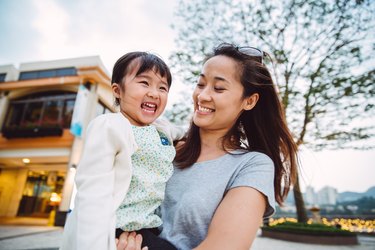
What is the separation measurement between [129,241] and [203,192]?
1.35 feet

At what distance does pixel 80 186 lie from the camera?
107cm

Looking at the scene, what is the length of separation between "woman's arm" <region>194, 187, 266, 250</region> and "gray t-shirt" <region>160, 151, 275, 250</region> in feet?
0.15

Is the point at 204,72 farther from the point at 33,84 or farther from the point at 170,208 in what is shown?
the point at 33,84

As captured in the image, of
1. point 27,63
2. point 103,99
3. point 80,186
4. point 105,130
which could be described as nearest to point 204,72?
Answer: point 105,130

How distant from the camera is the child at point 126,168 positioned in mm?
1025

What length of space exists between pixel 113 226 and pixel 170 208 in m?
0.35

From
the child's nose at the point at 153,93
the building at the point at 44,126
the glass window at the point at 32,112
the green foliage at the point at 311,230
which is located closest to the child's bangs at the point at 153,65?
the child's nose at the point at 153,93

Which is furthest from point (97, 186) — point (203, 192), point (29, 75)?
point (29, 75)

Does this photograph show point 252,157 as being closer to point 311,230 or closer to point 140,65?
point 140,65

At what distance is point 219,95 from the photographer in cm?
151

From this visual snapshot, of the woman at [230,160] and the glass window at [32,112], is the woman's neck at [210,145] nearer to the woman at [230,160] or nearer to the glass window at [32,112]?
the woman at [230,160]

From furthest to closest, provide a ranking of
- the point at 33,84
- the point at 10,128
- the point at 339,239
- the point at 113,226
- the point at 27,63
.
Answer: the point at 27,63 → the point at 33,84 → the point at 10,128 → the point at 339,239 → the point at 113,226

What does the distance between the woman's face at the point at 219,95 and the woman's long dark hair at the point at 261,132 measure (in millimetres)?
67

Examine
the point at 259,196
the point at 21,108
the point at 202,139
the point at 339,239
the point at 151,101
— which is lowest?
the point at 339,239
